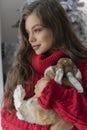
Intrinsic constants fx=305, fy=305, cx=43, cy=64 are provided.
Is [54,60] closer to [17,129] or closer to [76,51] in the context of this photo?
[76,51]

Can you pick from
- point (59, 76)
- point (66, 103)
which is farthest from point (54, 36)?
point (66, 103)

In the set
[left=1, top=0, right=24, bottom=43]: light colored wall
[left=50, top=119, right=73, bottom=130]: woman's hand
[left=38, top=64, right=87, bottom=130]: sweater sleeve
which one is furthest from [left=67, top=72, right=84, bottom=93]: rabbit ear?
[left=1, top=0, right=24, bottom=43]: light colored wall

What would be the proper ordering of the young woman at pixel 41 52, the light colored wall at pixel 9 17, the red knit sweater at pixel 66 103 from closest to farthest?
the red knit sweater at pixel 66 103, the young woman at pixel 41 52, the light colored wall at pixel 9 17

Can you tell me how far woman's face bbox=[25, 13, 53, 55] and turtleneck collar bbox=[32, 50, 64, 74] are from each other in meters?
0.03

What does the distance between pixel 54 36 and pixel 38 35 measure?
0.07m

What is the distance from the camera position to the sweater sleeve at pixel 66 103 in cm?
106

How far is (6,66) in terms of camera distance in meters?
2.52

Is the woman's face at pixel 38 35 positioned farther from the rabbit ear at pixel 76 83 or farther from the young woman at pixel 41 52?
the rabbit ear at pixel 76 83

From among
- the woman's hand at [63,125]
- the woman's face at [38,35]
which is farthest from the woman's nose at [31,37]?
the woman's hand at [63,125]

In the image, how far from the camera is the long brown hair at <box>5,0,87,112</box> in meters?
1.22

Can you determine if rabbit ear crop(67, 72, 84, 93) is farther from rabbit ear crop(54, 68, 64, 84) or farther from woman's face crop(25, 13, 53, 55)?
woman's face crop(25, 13, 53, 55)

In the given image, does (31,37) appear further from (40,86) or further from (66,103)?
(66,103)

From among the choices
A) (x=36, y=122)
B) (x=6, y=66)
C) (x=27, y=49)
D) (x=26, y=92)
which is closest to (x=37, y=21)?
(x=27, y=49)

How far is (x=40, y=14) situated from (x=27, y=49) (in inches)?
7.3
